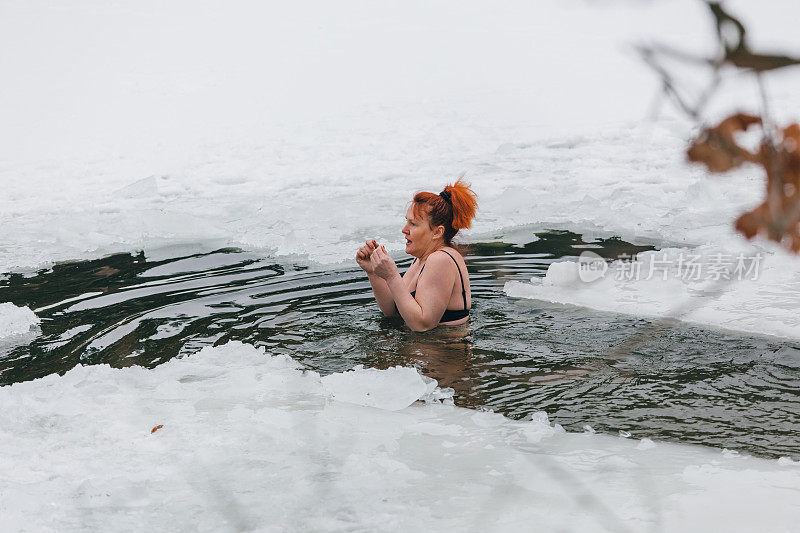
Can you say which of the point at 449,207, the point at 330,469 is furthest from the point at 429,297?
the point at 330,469

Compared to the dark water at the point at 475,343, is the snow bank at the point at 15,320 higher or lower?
higher

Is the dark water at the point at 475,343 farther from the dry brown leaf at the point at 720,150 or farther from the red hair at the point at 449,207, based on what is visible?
the dry brown leaf at the point at 720,150

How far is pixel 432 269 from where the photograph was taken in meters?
4.96

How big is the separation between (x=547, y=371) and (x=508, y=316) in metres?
1.10

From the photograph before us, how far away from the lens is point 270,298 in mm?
6008

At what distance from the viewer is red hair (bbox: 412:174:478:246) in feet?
16.5

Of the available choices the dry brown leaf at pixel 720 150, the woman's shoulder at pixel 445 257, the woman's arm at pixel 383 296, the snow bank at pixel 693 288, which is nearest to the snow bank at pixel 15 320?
the woman's arm at pixel 383 296

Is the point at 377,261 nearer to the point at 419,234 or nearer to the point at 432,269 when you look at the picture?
the point at 432,269

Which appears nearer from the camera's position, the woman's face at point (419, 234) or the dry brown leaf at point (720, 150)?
the dry brown leaf at point (720, 150)

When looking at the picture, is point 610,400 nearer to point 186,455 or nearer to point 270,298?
point 186,455

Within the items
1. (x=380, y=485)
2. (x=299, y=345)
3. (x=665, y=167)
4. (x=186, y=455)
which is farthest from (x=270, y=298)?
(x=665, y=167)

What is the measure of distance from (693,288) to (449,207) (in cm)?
206

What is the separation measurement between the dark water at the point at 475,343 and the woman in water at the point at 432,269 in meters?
0.15

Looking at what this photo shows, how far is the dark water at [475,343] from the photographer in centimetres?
372
